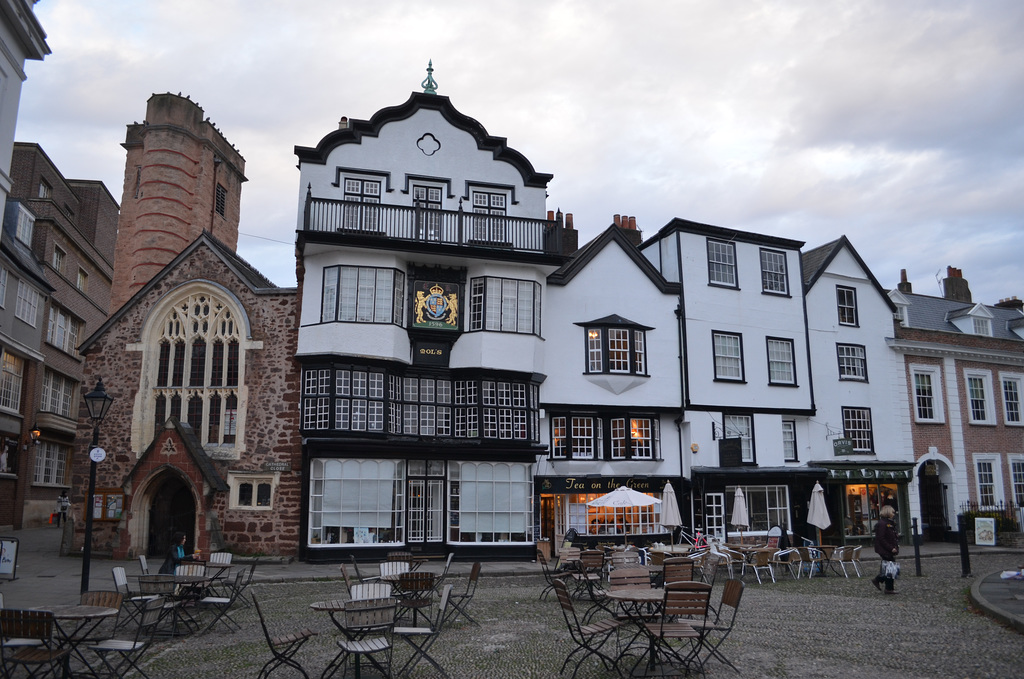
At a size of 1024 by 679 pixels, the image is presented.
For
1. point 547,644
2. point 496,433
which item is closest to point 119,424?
point 496,433

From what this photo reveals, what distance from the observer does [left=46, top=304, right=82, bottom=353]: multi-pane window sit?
34594 millimetres

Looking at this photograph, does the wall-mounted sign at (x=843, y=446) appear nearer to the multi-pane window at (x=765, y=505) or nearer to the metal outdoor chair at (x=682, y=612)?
the multi-pane window at (x=765, y=505)

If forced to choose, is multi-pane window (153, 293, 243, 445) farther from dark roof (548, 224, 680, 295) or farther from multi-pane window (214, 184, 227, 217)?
multi-pane window (214, 184, 227, 217)

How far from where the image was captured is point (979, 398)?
33.1m

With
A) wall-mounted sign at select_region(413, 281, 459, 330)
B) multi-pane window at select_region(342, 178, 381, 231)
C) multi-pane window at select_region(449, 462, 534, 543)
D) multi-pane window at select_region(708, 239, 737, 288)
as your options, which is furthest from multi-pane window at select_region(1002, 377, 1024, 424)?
multi-pane window at select_region(342, 178, 381, 231)

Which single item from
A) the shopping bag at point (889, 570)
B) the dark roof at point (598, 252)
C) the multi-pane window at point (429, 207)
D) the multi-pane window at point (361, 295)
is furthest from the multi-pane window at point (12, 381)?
the shopping bag at point (889, 570)

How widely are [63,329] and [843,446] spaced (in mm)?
34469

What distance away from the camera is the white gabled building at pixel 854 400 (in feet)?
94.8

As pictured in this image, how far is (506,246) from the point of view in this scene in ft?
81.8

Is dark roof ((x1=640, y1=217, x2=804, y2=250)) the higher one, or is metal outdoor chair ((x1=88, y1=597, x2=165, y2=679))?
dark roof ((x1=640, y1=217, x2=804, y2=250))

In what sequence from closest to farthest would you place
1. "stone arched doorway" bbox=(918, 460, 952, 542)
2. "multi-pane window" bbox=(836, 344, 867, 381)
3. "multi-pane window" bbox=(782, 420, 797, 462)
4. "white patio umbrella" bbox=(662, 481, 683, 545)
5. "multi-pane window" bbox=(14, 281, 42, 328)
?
"white patio umbrella" bbox=(662, 481, 683, 545), "multi-pane window" bbox=(782, 420, 797, 462), "multi-pane window" bbox=(14, 281, 42, 328), "multi-pane window" bbox=(836, 344, 867, 381), "stone arched doorway" bbox=(918, 460, 952, 542)

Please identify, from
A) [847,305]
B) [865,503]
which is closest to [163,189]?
[847,305]

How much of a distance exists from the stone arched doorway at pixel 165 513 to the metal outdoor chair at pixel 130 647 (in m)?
10.2

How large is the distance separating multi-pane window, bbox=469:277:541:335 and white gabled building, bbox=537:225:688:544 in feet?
4.18
